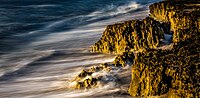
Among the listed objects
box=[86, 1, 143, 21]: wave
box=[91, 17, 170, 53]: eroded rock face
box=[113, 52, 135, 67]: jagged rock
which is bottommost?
box=[113, 52, 135, 67]: jagged rock

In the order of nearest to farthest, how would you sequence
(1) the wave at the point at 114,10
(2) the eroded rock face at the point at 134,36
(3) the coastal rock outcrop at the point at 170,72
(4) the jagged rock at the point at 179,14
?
(3) the coastal rock outcrop at the point at 170,72 < (2) the eroded rock face at the point at 134,36 < (4) the jagged rock at the point at 179,14 < (1) the wave at the point at 114,10

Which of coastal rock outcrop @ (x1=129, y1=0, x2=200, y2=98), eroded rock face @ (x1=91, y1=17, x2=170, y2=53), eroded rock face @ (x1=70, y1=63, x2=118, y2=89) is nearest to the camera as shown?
coastal rock outcrop @ (x1=129, y1=0, x2=200, y2=98)

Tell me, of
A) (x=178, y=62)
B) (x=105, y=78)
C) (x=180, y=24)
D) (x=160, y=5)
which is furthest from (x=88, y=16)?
(x=178, y=62)

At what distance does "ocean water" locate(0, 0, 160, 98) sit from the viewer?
11.0 m

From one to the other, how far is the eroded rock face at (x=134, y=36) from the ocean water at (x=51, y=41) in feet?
1.52

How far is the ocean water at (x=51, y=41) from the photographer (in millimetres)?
11039

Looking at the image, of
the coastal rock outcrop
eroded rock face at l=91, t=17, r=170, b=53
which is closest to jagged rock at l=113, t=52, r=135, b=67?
the coastal rock outcrop

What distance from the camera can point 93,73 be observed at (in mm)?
10500

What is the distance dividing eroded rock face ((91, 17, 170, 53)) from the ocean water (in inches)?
18.2

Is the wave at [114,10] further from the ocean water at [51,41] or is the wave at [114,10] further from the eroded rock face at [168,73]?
the eroded rock face at [168,73]

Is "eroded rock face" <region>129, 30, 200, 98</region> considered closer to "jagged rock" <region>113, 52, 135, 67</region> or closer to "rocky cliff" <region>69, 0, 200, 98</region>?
"rocky cliff" <region>69, 0, 200, 98</region>

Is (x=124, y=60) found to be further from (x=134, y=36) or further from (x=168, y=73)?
(x=168, y=73)

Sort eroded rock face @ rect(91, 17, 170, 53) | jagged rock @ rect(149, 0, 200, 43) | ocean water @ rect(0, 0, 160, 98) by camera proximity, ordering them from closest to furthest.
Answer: ocean water @ rect(0, 0, 160, 98)
eroded rock face @ rect(91, 17, 170, 53)
jagged rock @ rect(149, 0, 200, 43)

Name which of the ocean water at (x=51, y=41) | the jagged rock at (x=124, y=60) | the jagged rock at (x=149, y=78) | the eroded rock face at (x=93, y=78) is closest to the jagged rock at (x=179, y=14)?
the jagged rock at (x=124, y=60)
